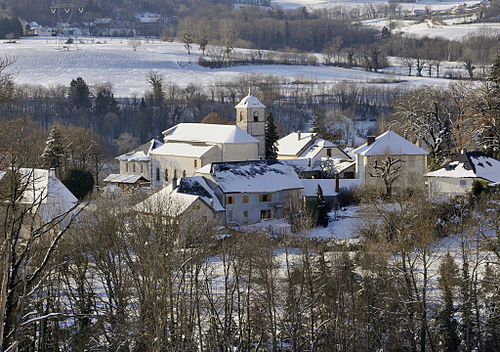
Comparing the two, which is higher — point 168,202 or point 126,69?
point 168,202

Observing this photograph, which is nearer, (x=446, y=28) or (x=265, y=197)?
(x=265, y=197)

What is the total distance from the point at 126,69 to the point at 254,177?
79547 mm

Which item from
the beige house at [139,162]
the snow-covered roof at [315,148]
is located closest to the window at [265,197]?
the snow-covered roof at [315,148]

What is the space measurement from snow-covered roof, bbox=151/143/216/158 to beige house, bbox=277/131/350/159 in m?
7.78

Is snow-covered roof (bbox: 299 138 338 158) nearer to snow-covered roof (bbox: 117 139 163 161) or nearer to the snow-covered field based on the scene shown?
snow-covered roof (bbox: 117 139 163 161)

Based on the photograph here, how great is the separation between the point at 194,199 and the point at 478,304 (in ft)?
46.4

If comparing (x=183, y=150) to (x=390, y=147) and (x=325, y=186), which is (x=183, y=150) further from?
(x=390, y=147)

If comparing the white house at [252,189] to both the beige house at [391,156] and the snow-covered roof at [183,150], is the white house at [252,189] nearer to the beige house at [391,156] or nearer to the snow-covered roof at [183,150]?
the beige house at [391,156]

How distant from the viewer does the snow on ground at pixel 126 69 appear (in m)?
107

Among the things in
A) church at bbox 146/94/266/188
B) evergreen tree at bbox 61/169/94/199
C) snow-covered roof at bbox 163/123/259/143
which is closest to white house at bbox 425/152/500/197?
church at bbox 146/94/266/188

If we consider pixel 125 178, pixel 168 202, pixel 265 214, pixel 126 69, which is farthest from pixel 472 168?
pixel 126 69

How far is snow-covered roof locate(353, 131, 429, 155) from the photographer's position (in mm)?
43875

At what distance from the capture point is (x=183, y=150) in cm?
5097

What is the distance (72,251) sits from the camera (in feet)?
80.4
